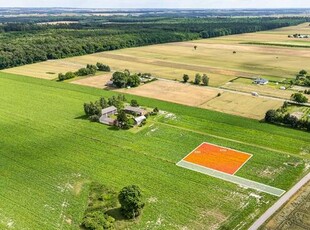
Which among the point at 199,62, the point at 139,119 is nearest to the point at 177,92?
the point at 139,119

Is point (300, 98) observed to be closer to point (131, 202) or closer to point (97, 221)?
point (131, 202)

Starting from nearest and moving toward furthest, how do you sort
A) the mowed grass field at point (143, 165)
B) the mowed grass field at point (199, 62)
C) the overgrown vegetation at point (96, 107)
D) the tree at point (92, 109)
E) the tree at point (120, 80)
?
the mowed grass field at point (143, 165) < the overgrown vegetation at point (96, 107) < the tree at point (92, 109) < the tree at point (120, 80) < the mowed grass field at point (199, 62)

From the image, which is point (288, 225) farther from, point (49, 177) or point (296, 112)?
point (296, 112)

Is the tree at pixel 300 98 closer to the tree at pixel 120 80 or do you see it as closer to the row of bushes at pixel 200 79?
the row of bushes at pixel 200 79

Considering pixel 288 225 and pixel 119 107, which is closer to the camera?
pixel 288 225

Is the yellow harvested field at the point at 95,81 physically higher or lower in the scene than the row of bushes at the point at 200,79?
lower

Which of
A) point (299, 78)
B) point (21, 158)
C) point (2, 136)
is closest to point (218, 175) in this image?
point (21, 158)

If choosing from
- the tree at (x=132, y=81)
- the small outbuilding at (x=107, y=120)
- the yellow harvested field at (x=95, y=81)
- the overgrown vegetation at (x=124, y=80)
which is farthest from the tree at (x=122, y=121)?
the yellow harvested field at (x=95, y=81)

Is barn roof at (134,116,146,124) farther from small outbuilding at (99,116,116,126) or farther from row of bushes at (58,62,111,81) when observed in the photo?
row of bushes at (58,62,111,81)
